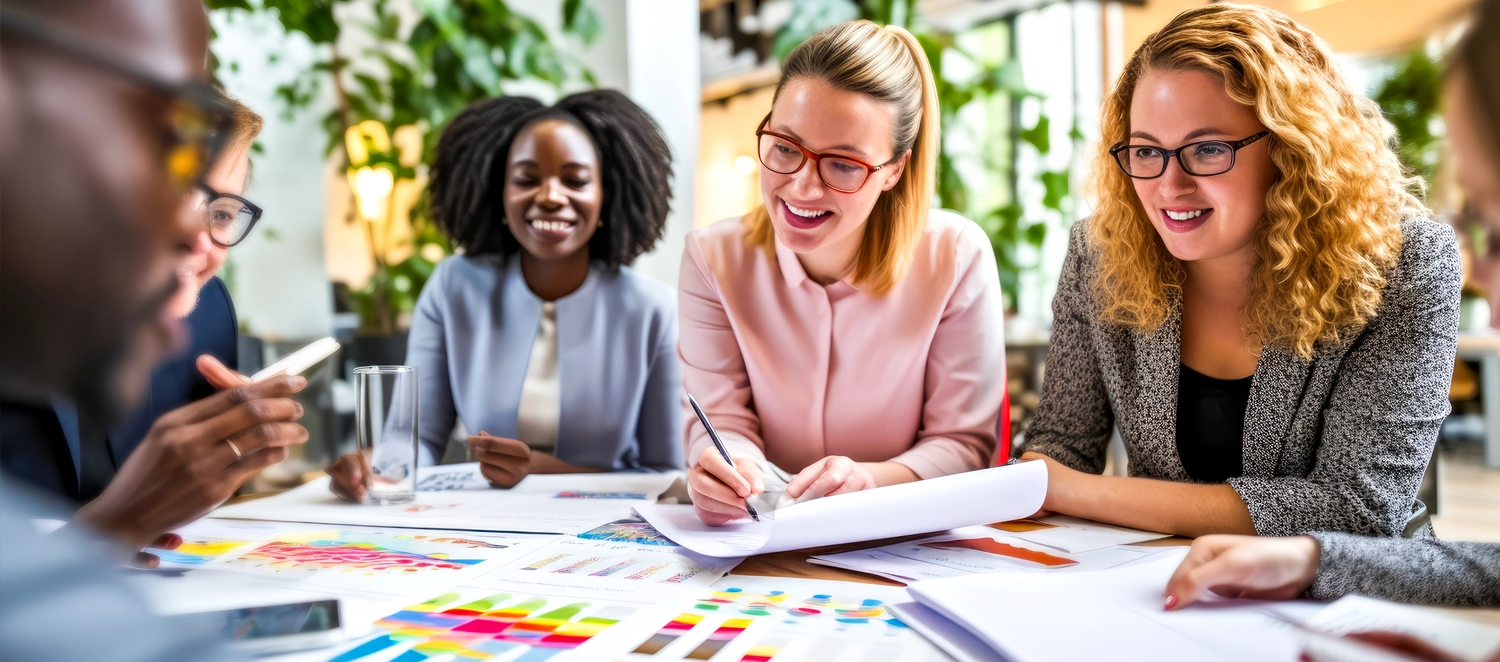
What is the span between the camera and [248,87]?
3.04 meters

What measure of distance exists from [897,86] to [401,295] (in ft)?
7.39

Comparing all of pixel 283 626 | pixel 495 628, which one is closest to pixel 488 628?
pixel 495 628

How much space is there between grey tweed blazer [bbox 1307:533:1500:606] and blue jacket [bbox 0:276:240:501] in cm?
91

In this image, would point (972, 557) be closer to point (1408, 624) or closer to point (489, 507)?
point (1408, 624)

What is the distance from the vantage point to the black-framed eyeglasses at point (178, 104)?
1.22 feet

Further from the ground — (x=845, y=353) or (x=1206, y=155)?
(x=1206, y=155)

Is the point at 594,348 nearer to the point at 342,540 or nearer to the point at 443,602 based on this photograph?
the point at 342,540

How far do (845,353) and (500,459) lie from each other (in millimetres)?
594

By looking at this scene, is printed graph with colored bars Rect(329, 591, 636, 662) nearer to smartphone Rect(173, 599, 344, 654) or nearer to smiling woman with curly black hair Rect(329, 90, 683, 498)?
smartphone Rect(173, 599, 344, 654)

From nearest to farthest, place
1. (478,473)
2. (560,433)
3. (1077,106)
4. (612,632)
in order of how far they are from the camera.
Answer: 1. (612,632)
2. (478,473)
3. (560,433)
4. (1077,106)

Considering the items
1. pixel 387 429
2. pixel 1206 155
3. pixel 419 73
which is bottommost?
pixel 387 429

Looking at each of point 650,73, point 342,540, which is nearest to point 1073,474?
point 342,540

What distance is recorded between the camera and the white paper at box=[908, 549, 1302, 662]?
0.64m

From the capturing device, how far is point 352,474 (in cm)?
128
